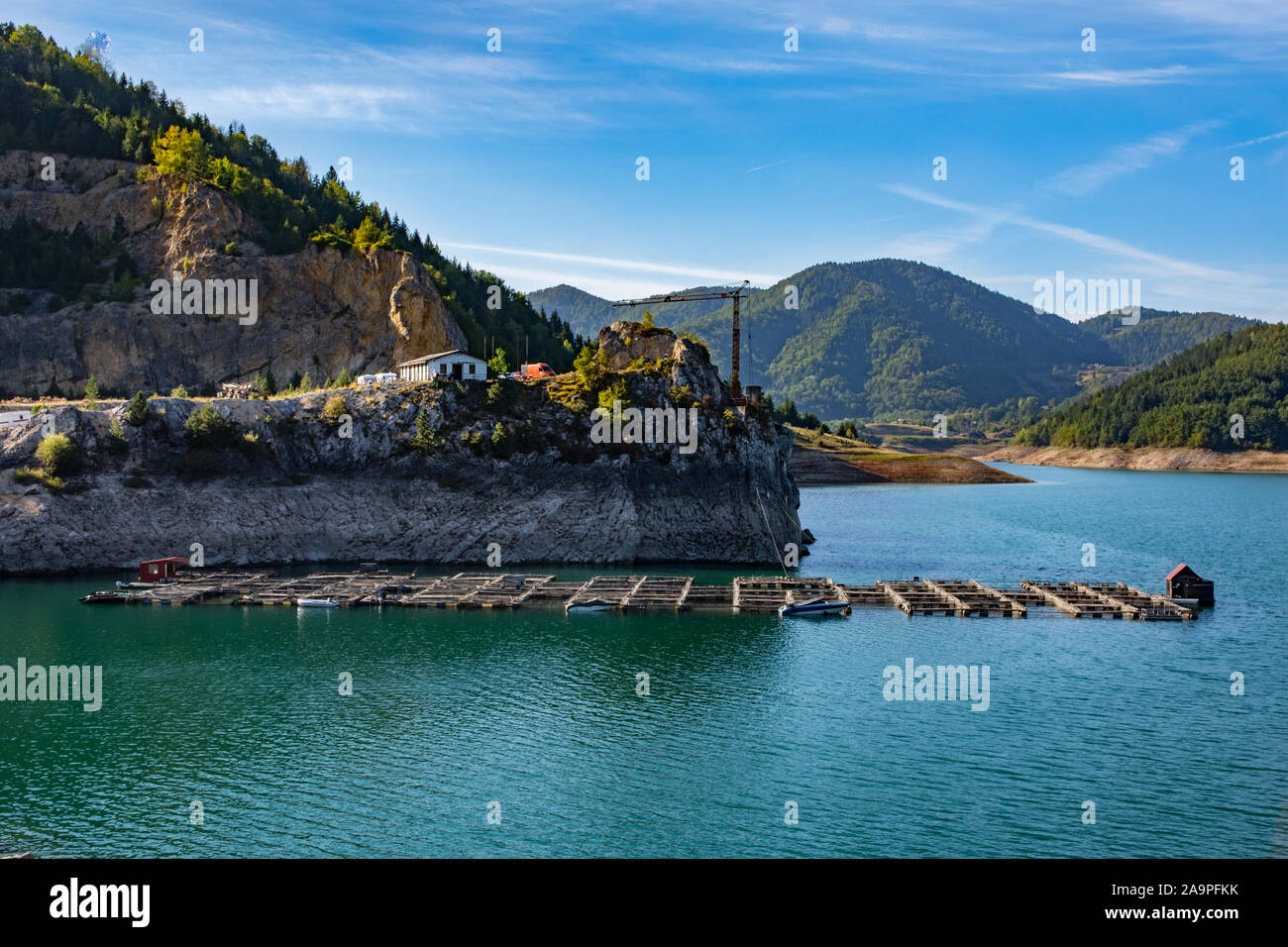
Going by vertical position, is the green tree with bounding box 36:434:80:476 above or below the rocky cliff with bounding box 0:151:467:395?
below

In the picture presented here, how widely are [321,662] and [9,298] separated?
8618 cm

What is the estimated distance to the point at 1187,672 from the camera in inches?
1933

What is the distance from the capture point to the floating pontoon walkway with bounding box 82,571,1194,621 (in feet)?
213

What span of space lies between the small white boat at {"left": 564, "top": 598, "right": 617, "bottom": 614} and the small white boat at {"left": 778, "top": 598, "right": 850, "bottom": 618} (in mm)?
11429

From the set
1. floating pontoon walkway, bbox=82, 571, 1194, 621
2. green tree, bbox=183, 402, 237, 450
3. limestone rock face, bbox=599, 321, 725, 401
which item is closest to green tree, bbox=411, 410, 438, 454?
green tree, bbox=183, 402, 237, 450

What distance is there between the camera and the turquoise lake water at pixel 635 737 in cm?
2986

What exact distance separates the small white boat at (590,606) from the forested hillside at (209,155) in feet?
221

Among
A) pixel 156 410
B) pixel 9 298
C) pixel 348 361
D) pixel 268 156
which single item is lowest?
Result: pixel 156 410

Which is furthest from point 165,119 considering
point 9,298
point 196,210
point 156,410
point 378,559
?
point 378,559

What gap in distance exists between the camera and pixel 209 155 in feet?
407

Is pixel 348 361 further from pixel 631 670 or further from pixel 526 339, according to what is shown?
pixel 631 670

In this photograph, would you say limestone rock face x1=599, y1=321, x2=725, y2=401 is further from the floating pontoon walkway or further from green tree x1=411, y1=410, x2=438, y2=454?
the floating pontoon walkway

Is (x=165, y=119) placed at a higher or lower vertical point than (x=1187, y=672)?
higher

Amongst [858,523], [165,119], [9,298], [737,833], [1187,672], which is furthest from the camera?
[165,119]
